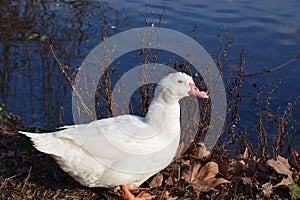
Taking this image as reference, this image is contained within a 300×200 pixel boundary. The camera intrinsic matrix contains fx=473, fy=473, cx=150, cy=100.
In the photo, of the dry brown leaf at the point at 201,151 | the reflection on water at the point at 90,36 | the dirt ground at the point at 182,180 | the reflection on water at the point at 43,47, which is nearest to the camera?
the dirt ground at the point at 182,180

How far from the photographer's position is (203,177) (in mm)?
3932

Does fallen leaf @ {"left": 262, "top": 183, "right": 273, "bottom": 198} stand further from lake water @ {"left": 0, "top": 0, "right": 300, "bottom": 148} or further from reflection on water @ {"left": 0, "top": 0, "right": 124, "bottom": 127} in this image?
reflection on water @ {"left": 0, "top": 0, "right": 124, "bottom": 127}

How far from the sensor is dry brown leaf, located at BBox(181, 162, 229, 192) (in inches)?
151

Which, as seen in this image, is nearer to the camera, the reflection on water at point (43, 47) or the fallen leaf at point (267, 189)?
the fallen leaf at point (267, 189)

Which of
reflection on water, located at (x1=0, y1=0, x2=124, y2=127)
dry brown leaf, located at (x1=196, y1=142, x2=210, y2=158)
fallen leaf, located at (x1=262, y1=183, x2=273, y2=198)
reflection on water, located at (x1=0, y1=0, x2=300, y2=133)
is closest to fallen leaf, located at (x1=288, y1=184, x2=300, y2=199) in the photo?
fallen leaf, located at (x1=262, y1=183, x2=273, y2=198)

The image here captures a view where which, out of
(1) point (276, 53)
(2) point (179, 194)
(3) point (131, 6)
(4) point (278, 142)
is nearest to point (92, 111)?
(2) point (179, 194)

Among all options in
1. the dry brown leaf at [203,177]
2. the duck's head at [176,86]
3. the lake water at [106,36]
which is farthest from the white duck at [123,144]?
the lake water at [106,36]

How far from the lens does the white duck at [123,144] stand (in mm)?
3508

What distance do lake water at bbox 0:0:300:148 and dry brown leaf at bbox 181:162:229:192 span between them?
186cm

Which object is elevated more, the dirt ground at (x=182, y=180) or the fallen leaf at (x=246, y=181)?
the fallen leaf at (x=246, y=181)

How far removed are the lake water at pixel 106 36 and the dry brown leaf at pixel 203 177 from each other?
186cm

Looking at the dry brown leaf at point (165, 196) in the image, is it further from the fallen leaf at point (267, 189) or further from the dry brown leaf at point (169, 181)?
the fallen leaf at point (267, 189)

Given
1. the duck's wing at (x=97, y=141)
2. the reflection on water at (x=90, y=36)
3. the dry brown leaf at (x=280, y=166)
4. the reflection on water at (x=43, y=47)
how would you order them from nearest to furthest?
1. the duck's wing at (x=97, y=141)
2. the dry brown leaf at (x=280, y=166)
3. the reflection on water at (x=43, y=47)
4. the reflection on water at (x=90, y=36)

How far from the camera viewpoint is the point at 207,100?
457 centimetres
